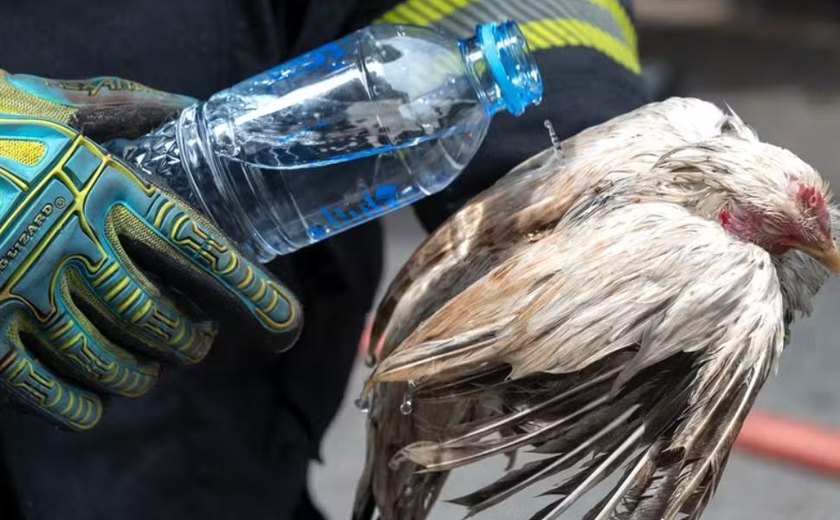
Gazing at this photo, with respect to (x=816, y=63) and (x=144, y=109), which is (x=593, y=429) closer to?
(x=144, y=109)

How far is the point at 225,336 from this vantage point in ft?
3.06

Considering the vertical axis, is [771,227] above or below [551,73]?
below

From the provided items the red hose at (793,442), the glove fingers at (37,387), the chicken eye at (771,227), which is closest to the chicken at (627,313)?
the chicken eye at (771,227)

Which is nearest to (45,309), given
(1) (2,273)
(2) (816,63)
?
(1) (2,273)

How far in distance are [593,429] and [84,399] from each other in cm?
38

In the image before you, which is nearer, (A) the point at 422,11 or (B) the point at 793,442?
(A) the point at 422,11

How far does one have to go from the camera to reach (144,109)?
78cm

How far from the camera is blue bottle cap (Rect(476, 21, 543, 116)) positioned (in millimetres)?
710

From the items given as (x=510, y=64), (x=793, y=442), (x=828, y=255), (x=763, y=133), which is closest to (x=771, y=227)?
(x=828, y=255)

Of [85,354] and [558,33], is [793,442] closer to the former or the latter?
[558,33]

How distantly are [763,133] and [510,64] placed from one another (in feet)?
9.03

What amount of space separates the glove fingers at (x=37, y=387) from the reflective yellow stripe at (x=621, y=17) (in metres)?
0.51

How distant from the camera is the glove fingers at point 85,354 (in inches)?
26.9

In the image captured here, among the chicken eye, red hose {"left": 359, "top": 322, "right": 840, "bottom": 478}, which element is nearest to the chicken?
the chicken eye
